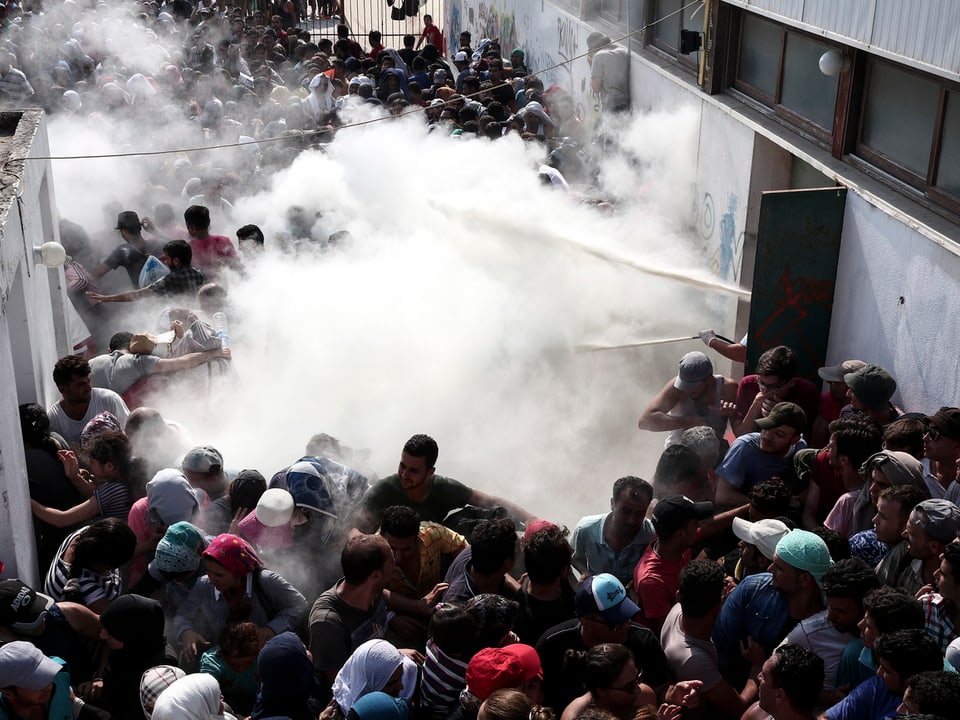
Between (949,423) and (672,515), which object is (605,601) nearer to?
(672,515)

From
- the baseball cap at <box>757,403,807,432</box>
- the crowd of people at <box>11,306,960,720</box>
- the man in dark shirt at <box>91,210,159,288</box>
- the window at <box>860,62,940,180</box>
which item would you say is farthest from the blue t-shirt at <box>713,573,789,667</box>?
the man in dark shirt at <box>91,210,159,288</box>

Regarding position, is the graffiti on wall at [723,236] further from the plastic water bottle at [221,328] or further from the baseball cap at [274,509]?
the baseball cap at [274,509]

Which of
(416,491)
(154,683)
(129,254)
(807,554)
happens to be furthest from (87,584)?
(129,254)

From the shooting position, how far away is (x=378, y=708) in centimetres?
324

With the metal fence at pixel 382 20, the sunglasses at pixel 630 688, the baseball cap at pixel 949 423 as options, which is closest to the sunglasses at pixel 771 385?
the baseball cap at pixel 949 423

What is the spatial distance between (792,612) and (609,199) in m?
6.53

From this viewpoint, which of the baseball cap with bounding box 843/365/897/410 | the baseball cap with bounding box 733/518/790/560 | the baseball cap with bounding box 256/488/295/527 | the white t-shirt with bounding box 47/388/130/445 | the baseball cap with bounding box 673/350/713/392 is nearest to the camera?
the baseball cap with bounding box 733/518/790/560

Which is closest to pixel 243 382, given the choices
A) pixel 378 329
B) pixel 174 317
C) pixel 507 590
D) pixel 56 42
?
pixel 174 317

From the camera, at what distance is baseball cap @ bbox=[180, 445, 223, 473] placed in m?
4.83

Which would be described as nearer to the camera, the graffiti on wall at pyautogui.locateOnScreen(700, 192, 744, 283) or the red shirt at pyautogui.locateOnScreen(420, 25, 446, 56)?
the graffiti on wall at pyautogui.locateOnScreen(700, 192, 744, 283)

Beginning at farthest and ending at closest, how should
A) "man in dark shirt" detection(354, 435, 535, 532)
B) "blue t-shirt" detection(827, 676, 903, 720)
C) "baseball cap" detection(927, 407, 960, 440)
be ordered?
"man in dark shirt" detection(354, 435, 535, 532) → "baseball cap" detection(927, 407, 960, 440) → "blue t-shirt" detection(827, 676, 903, 720)

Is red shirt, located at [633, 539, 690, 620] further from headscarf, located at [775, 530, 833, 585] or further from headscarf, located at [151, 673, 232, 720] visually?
headscarf, located at [151, 673, 232, 720]

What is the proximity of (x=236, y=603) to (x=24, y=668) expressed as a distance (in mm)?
863

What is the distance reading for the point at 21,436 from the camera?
492 centimetres
